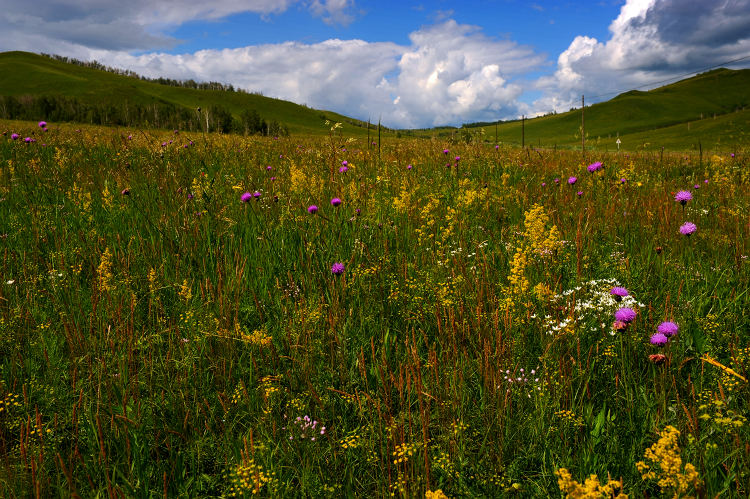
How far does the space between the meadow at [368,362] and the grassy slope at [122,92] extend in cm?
6083

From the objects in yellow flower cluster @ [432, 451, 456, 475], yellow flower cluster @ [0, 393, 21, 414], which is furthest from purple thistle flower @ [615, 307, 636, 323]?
yellow flower cluster @ [0, 393, 21, 414]

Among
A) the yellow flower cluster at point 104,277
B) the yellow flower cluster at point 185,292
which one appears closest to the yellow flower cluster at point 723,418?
the yellow flower cluster at point 185,292

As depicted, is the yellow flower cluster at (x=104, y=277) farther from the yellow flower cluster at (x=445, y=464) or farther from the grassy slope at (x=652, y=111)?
the grassy slope at (x=652, y=111)

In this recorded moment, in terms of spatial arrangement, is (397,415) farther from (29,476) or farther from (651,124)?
(651,124)

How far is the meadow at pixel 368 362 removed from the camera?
150 cm

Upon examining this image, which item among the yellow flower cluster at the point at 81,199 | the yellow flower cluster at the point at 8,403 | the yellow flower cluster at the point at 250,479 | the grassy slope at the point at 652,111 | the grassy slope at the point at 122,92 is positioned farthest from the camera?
the grassy slope at the point at 652,111

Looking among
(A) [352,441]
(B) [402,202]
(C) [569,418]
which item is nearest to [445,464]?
(A) [352,441]

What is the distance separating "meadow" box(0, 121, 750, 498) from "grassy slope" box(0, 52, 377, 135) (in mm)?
60834

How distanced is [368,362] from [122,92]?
8845 cm

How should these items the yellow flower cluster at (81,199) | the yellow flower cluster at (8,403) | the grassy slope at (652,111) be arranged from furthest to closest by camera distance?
1. the grassy slope at (652,111)
2. the yellow flower cluster at (81,199)
3. the yellow flower cluster at (8,403)

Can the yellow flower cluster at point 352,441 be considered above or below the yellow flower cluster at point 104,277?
below

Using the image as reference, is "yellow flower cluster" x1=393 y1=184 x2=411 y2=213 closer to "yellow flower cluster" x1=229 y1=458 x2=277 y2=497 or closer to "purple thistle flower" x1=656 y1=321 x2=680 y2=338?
"purple thistle flower" x1=656 y1=321 x2=680 y2=338

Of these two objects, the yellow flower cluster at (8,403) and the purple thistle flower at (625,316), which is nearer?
the yellow flower cluster at (8,403)

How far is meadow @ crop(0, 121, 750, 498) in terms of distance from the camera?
1.50 meters
